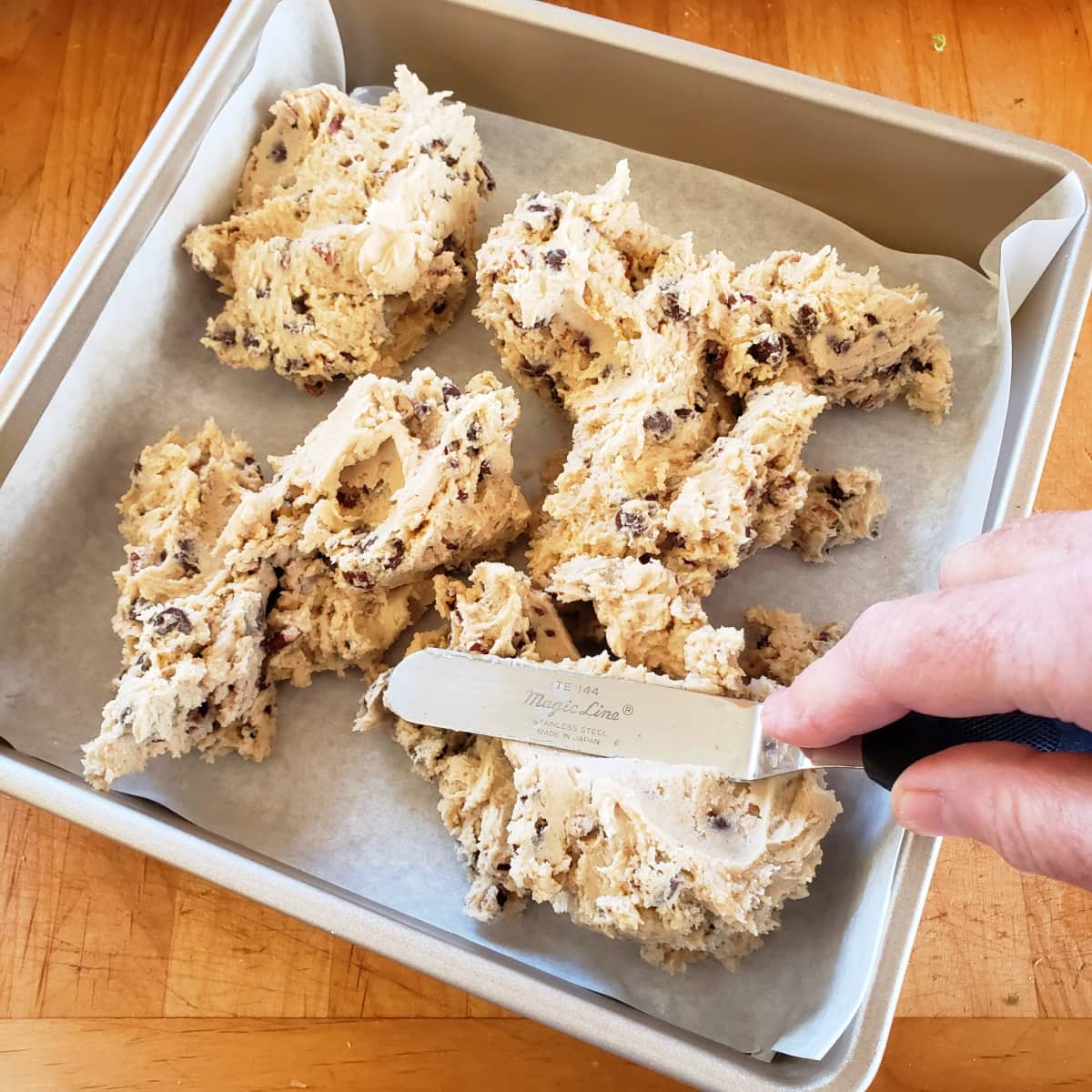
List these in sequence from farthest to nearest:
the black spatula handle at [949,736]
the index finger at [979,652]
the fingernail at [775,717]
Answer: the fingernail at [775,717] → the black spatula handle at [949,736] → the index finger at [979,652]

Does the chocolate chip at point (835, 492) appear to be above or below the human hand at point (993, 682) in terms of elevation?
below

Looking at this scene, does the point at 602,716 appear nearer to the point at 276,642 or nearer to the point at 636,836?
the point at 636,836

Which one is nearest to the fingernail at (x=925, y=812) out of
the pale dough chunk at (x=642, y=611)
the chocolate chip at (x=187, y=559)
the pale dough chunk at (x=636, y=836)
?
the pale dough chunk at (x=636, y=836)

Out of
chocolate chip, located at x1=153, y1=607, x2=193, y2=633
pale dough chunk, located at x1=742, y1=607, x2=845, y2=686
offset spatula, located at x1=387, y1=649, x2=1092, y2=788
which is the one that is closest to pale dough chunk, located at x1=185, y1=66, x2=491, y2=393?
chocolate chip, located at x1=153, y1=607, x2=193, y2=633

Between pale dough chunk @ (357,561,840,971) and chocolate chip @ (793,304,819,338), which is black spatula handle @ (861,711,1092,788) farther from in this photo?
chocolate chip @ (793,304,819,338)

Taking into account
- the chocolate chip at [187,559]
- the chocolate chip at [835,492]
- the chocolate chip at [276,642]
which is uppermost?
the chocolate chip at [835,492]

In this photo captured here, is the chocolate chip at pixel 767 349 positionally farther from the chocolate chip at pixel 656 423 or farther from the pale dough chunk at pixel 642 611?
the pale dough chunk at pixel 642 611

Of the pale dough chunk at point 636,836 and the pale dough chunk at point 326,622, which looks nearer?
the pale dough chunk at point 636,836

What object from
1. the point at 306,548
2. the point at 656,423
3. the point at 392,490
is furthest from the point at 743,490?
the point at 306,548
